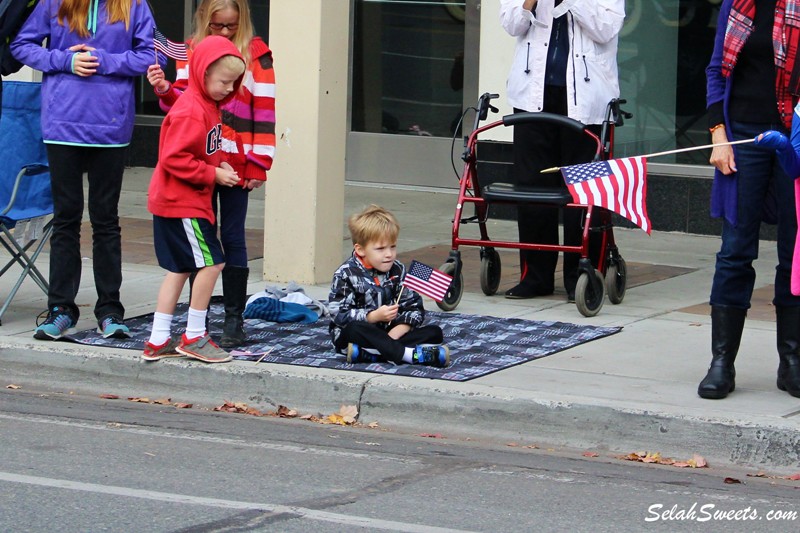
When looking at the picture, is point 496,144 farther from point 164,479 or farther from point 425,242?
point 164,479

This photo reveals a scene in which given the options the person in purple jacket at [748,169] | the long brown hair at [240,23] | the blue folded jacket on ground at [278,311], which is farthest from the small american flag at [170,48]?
the person in purple jacket at [748,169]

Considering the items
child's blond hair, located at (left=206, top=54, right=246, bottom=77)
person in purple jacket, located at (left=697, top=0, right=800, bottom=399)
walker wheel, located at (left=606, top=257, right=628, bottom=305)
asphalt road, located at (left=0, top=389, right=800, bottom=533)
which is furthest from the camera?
walker wheel, located at (left=606, top=257, right=628, bottom=305)

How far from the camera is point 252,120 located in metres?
7.66

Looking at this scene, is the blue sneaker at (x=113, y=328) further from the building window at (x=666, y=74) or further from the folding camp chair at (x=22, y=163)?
the building window at (x=666, y=74)

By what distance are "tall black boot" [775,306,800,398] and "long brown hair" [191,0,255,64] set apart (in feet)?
9.81

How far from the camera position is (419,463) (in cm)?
592

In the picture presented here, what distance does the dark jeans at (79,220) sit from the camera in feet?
25.4

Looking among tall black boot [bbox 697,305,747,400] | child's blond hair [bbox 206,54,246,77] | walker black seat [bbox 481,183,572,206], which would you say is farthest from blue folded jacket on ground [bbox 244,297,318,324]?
tall black boot [bbox 697,305,747,400]

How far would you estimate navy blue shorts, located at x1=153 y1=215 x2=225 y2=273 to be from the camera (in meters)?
7.08

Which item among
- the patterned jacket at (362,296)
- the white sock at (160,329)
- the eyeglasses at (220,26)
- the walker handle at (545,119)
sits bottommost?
the white sock at (160,329)

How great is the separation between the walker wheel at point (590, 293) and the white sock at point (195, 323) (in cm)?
230

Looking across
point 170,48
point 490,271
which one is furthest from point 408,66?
point 170,48

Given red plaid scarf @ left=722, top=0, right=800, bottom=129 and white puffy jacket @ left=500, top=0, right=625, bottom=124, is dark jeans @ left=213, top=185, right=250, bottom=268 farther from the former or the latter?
red plaid scarf @ left=722, top=0, right=800, bottom=129

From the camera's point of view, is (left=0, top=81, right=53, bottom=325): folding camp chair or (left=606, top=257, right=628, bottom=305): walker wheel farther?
(left=606, top=257, right=628, bottom=305): walker wheel
